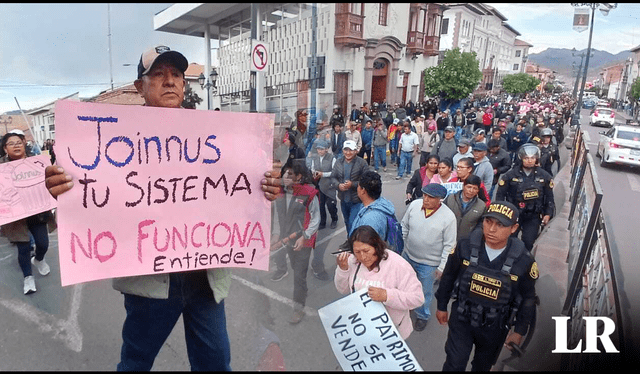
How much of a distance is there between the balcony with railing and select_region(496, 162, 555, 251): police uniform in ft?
8.43

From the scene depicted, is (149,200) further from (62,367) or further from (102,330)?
(102,330)

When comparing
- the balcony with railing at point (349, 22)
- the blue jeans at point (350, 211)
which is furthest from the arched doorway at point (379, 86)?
the blue jeans at point (350, 211)

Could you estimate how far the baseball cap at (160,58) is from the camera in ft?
5.71

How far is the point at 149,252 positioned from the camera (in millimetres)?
1778

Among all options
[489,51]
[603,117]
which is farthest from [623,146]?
[603,117]

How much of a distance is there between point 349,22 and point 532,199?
297 cm

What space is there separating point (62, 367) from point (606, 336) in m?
3.59

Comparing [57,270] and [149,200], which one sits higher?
[149,200]

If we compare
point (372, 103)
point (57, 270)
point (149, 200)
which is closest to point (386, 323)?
point (149, 200)

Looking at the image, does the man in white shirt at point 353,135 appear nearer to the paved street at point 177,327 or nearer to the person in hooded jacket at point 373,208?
the paved street at point 177,327

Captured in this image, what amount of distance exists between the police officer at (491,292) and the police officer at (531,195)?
2.35m

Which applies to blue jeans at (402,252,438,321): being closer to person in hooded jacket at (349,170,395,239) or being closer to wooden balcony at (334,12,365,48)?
person in hooded jacket at (349,170,395,239)

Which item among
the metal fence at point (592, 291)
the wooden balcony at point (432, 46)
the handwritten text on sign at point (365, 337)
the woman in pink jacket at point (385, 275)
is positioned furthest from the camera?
the wooden balcony at point (432, 46)

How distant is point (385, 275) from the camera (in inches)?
94.2
